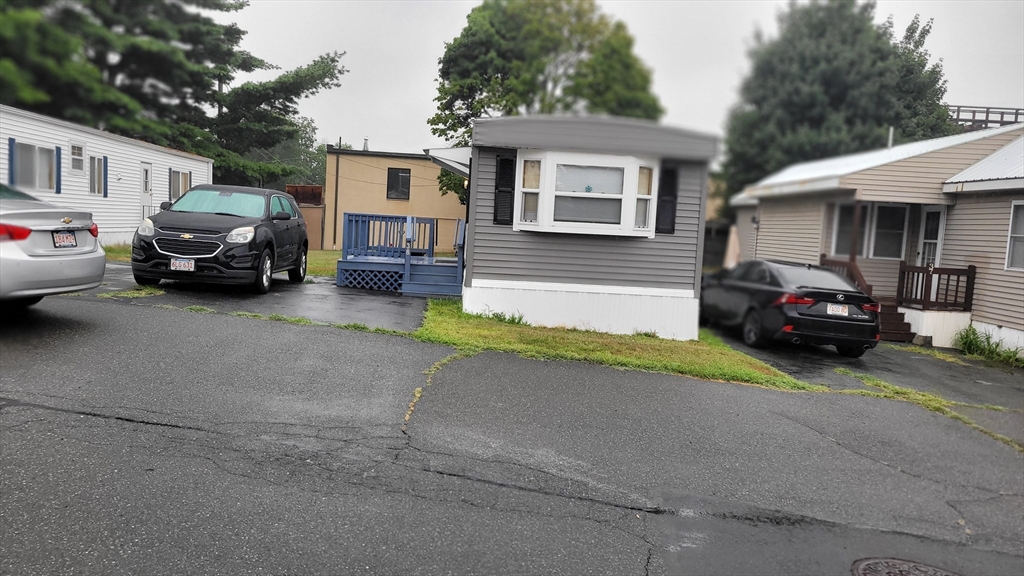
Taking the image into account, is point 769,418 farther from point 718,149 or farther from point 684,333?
point 718,149

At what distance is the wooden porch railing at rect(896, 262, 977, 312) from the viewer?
1.43 meters

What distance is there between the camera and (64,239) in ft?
4.34

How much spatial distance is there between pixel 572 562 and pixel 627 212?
3.90 m

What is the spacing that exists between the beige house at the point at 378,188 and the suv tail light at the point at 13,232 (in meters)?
0.53

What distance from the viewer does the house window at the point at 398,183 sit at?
1527 mm

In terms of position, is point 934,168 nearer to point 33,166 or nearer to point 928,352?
point 928,352

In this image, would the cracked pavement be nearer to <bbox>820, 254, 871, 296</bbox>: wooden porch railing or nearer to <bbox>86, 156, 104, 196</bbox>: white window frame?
<bbox>86, 156, 104, 196</bbox>: white window frame

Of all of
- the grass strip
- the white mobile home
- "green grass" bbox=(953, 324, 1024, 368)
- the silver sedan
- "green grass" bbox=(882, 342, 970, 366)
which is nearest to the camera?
the white mobile home

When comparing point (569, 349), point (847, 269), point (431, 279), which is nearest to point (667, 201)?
point (847, 269)

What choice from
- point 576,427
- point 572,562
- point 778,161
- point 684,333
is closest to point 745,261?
point 778,161

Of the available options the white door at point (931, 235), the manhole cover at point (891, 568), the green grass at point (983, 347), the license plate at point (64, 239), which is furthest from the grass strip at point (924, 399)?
the license plate at point (64, 239)

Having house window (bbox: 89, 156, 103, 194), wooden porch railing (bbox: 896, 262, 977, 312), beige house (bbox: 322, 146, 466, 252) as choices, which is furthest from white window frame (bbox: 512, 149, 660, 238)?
house window (bbox: 89, 156, 103, 194)

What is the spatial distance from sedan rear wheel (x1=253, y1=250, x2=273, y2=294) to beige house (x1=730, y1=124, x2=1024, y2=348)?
1.22m

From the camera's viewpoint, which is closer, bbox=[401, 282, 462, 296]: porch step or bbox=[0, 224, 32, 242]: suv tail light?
bbox=[0, 224, 32, 242]: suv tail light
